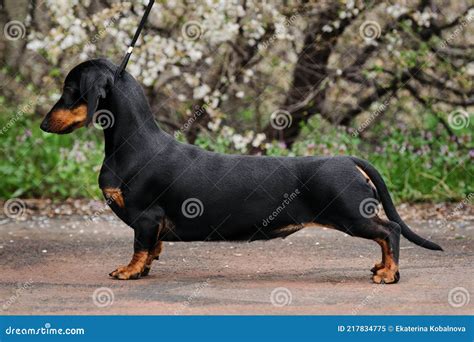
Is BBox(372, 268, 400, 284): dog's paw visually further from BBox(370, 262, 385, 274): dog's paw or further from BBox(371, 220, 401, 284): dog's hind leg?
BBox(370, 262, 385, 274): dog's paw

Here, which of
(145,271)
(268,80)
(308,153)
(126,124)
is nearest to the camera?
(126,124)

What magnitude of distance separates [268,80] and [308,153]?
1426mm

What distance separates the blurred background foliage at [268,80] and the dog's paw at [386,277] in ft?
14.5

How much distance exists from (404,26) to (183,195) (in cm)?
599

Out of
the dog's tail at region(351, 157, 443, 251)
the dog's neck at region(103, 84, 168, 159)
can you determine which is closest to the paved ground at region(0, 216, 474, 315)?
the dog's tail at region(351, 157, 443, 251)

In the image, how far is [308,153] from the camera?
35.8 ft

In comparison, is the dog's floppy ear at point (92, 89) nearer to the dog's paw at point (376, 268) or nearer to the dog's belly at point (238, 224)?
the dog's belly at point (238, 224)

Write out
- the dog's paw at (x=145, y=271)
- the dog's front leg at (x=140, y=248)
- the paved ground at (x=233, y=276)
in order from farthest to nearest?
the dog's paw at (x=145, y=271)
the dog's front leg at (x=140, y=248)
the paved ground at (x=233, y=276)

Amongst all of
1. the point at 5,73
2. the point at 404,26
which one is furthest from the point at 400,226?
the point at 5,73

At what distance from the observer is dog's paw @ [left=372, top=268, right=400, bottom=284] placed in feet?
20.3

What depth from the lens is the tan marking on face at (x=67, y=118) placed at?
629 cm

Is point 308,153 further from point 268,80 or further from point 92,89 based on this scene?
point 92,89

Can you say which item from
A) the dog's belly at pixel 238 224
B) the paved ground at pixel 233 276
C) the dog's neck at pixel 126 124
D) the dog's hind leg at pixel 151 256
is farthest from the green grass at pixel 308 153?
the dog's belly at pixel 238 224

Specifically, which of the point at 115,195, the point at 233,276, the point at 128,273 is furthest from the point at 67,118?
the point at 233,276
